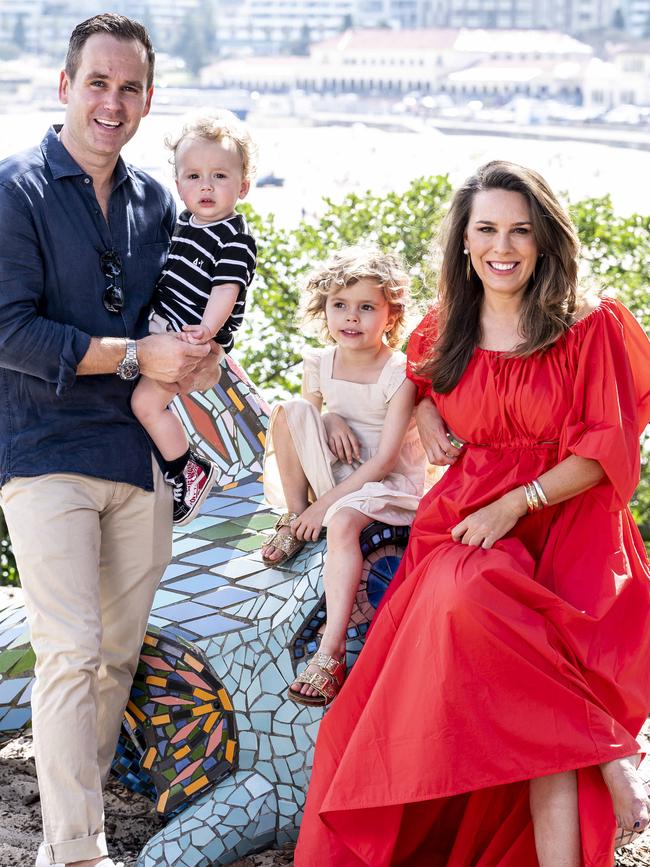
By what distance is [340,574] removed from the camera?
3.28 meters

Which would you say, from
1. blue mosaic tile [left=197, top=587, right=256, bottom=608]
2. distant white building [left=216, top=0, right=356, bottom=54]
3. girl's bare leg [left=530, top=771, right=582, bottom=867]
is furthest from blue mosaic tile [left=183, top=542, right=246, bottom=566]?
distant white building [left=216, top=0, right=356, bottom=54]

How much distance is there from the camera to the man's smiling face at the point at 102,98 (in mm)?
3100

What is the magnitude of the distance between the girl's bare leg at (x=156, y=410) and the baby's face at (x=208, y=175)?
501 millimetres

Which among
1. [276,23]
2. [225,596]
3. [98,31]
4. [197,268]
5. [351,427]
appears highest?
[276,23]

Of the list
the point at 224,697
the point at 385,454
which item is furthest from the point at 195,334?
the point at 224,697

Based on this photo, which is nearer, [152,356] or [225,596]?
[152,356]

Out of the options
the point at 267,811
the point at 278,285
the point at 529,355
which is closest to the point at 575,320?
the point at 529,355

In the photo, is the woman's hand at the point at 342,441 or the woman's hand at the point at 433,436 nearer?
the woman's hand at the point at 433,436

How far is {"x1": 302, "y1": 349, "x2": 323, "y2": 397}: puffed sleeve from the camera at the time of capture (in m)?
3.79

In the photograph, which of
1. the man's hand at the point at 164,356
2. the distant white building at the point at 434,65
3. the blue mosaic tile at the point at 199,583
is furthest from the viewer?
the distant white building at the point at 434,65

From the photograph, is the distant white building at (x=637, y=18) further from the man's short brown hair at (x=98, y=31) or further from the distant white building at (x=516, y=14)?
the man's short brown hair at (x=98, y=31)

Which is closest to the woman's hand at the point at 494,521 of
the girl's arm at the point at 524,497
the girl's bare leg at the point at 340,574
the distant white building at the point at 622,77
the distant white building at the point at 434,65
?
the girl's arm at the point at 524,497

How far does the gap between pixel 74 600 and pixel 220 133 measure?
136cm

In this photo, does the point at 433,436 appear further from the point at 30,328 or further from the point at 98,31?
the point at 98,31
